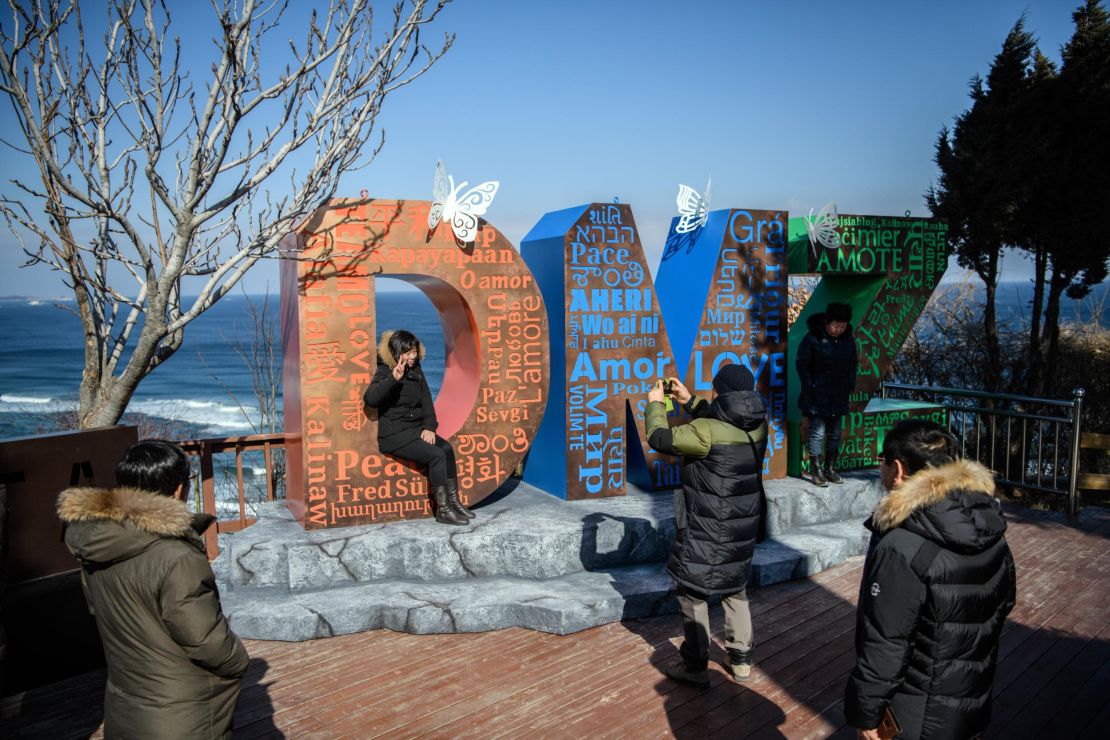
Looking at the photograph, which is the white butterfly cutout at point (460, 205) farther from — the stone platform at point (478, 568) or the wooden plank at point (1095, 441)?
the wooden plank at point (1095, 441)

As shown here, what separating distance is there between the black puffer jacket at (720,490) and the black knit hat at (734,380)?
4 cm

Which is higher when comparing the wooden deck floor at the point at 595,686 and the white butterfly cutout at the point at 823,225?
the white butterfly cutout at the point at 823,225

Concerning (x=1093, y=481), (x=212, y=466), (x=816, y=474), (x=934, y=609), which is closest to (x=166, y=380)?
(x=212, y=466)

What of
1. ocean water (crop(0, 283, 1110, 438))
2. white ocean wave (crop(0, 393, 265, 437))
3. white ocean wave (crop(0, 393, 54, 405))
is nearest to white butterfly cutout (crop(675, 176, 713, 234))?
ocean water (crop(0, 283, 1110, 438))

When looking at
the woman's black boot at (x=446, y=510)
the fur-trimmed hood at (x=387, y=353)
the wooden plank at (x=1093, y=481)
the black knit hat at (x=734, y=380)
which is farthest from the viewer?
the wooden plank at (x=1093, y=481)

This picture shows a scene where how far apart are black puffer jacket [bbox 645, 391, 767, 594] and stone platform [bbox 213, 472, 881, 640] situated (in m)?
Result: 1.35

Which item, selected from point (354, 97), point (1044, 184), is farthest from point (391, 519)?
point (1044, 184)

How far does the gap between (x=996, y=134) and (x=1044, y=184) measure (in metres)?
1.02

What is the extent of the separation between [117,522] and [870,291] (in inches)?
297

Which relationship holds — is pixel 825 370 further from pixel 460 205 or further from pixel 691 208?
pixel 460 205

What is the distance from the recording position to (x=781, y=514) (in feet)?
23.7

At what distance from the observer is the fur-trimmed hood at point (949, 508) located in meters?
2.61

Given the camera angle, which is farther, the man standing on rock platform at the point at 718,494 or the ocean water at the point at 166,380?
the ocean water at the point at 166,380

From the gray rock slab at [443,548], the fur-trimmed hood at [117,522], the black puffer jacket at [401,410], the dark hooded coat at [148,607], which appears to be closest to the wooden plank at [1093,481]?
the gray rock slab at [443,548]
